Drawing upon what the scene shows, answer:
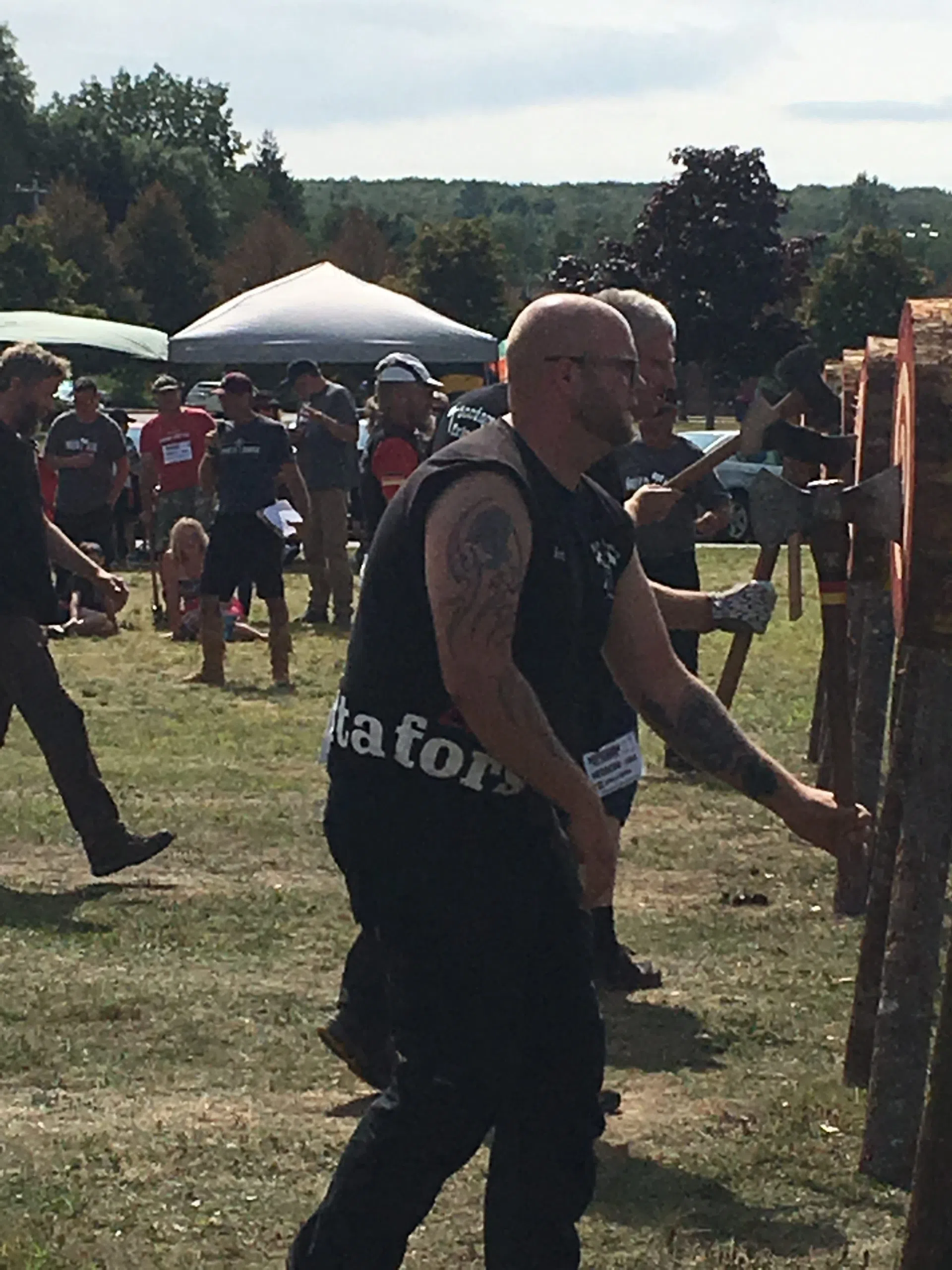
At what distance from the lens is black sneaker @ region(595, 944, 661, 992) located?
737cm

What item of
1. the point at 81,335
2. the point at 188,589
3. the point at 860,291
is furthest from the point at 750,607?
the point at 860,291

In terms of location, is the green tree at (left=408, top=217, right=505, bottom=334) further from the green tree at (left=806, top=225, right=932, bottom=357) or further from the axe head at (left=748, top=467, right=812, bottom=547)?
the axe head at (left=748, top=467, right=812, bottom=547)

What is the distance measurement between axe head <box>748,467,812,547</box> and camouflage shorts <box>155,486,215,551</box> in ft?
49.4

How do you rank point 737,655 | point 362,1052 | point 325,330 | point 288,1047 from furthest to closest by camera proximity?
point 325,330
point 737,655
point 288,1047
point 362,1052

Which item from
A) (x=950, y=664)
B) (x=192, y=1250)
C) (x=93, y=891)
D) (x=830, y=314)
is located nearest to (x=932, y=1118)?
(x=950, y=664)

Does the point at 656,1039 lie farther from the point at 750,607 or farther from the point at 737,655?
the point at 750,607

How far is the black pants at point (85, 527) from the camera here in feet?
63.4

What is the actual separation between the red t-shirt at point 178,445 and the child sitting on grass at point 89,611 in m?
0.83

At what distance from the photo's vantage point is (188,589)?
18156 millimetres

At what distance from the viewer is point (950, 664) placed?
5.06 m

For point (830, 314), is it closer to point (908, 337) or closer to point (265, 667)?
point (265, 667)

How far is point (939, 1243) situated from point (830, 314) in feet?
227

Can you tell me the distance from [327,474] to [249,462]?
3.60 meters

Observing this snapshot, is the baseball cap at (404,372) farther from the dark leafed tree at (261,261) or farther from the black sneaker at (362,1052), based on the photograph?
the dark leafed tree at (261,261)
